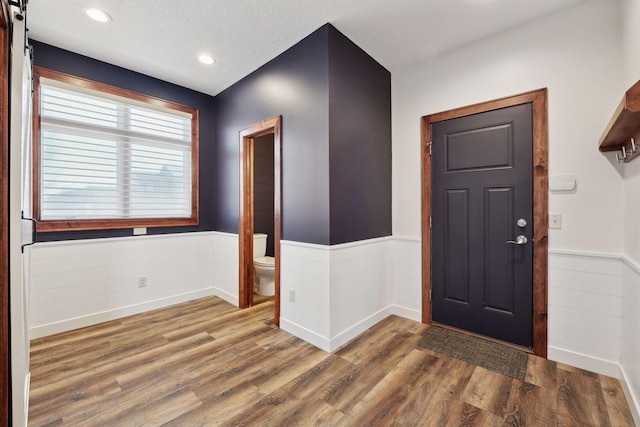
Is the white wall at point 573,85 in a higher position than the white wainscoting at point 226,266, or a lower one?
higher

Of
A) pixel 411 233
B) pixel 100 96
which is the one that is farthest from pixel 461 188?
pixel 100 96

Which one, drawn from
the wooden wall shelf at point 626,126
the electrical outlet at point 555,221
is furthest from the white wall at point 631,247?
the electrical outlet at point 555,221

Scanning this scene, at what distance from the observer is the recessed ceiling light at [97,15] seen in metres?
2.17

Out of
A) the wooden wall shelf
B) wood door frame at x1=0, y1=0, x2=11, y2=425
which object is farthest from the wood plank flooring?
the wooden wall shelf

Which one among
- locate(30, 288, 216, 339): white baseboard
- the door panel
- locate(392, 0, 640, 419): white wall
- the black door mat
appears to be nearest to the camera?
locate(392, 0, 640, 419): white wall

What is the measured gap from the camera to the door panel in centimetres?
230

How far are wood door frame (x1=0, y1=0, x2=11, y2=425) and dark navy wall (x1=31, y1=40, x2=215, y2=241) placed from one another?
80.1 inches

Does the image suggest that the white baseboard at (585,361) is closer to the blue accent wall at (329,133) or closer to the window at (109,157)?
the blue accent wall at (329,133)

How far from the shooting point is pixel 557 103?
2145 mm

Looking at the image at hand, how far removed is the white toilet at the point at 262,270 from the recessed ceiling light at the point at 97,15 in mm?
2593

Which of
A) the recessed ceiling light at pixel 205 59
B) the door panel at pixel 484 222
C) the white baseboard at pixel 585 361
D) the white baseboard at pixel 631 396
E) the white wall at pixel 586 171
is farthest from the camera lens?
the recessed ceiling light at pixel 205 59

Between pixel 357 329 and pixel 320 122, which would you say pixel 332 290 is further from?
pixel 320 122

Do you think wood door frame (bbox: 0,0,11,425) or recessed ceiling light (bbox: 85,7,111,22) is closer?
wood door frame (bbox: 0,0,11,425)

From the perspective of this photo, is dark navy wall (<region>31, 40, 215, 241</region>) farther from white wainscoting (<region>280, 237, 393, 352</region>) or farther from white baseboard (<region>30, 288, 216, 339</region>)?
white wainscoting (<region>280, 237, 393, 352</region>)
